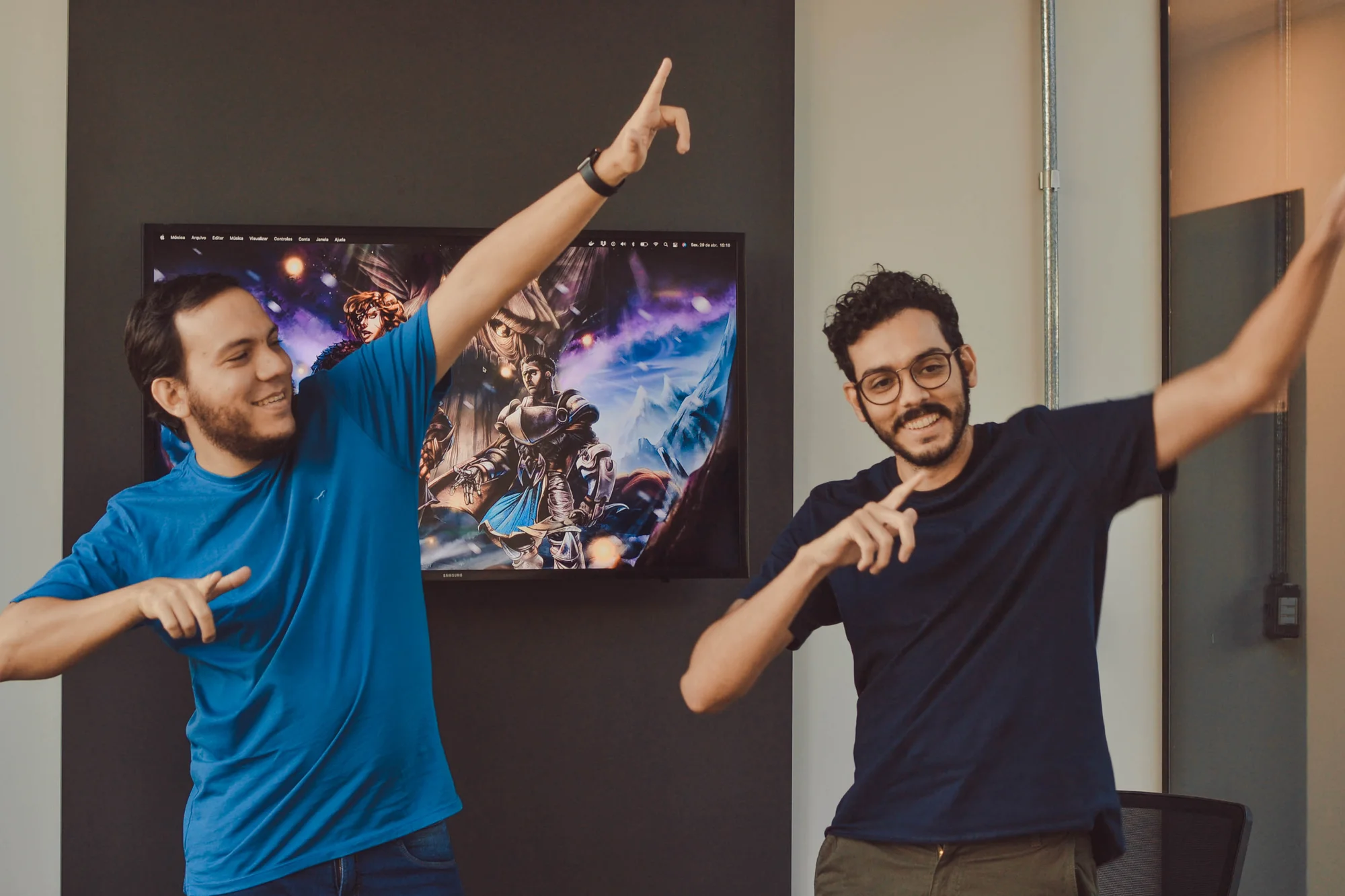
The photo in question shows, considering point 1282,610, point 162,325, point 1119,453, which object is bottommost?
point 1282,610

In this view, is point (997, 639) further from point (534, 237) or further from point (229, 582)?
point (229, 582)

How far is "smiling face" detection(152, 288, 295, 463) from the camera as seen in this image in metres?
1.75

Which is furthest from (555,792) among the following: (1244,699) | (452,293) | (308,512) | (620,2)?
(620,2)

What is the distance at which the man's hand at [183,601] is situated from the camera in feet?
4.82

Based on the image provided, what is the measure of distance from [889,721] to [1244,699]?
67.8 inches

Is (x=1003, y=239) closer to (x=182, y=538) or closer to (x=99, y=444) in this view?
(x=182, y=538)

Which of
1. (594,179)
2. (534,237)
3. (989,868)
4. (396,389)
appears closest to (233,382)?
(396,389)

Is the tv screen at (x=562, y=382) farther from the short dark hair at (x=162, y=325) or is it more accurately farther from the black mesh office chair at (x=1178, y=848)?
the black mesh office chair at (x=1178, y=848)

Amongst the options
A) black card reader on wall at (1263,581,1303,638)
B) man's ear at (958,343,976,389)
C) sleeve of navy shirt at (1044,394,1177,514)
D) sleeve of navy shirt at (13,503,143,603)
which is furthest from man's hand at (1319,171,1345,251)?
sleeve of navy shirt at (13,503,143,603)

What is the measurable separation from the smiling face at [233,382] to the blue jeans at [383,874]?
66 centimetres

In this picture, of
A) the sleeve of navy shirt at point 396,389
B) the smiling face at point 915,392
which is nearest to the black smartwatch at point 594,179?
the sleeve of navy shirt at point 396,389

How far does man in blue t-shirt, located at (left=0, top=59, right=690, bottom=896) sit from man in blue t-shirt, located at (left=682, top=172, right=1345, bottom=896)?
0.51m

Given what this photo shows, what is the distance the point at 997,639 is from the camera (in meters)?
1.47

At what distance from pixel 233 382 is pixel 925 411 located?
43.9 inches
